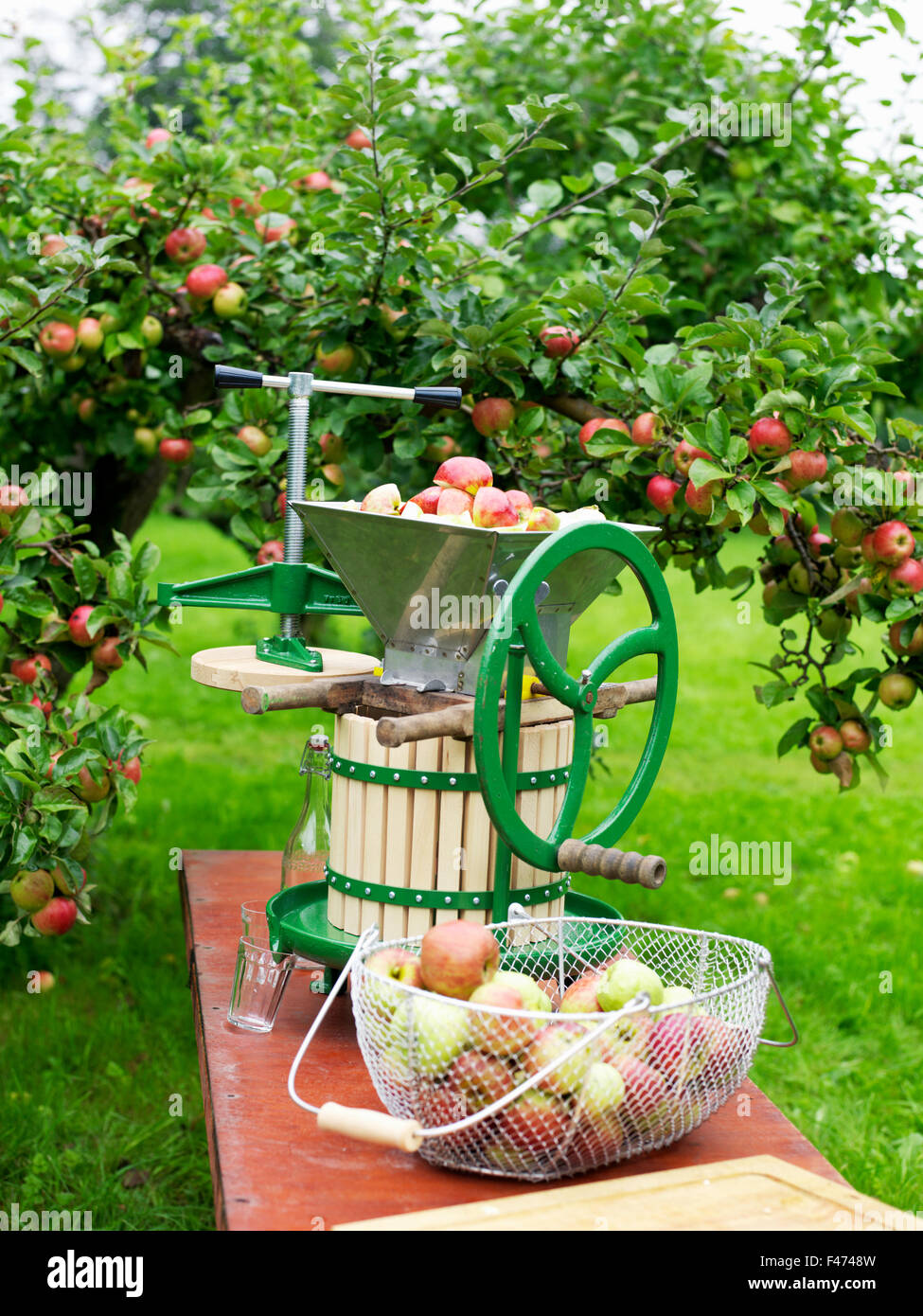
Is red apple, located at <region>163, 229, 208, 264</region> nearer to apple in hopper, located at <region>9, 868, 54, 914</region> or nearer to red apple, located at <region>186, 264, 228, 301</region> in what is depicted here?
red apple, located at <region>186, 264, 228, 301</region>

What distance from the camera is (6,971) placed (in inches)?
160

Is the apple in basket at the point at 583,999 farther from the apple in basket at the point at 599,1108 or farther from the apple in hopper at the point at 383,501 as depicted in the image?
the apple in hopper at the point at 383,501

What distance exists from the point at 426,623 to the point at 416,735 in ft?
0.93

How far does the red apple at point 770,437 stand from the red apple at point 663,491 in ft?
0.63

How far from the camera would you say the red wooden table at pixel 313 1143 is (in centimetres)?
149

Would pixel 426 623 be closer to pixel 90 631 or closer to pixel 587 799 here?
pixel 90 631

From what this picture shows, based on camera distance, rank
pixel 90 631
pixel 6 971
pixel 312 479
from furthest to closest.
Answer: pixel 6 971 → pixel 312 479 → pixel 90 631

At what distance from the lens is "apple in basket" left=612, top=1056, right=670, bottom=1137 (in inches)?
59.3

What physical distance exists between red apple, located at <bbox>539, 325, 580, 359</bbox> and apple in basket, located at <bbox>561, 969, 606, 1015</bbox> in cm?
148

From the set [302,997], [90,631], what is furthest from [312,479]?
[302,997]

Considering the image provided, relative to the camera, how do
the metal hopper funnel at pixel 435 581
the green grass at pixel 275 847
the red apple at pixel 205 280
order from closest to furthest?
the metal hopper funnel at pixel 435 581 → the red apple at pixel 205 280 → the green grass at pixel 275 847

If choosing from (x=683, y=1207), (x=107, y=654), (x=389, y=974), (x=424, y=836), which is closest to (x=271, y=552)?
(x=107, y=654)

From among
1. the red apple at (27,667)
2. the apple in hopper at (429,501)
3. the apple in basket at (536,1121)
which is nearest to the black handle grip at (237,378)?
the apple in hopper at (429,501)

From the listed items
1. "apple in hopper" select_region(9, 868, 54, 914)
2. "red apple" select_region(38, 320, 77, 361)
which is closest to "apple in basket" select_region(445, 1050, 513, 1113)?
"apple in hopper" select_region(9, 868, 54, 914)
